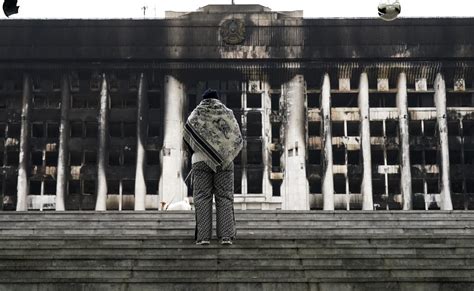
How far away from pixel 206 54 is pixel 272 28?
181 inches

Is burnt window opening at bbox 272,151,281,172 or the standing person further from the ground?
burnt window opening at bbox 272,151,281,172

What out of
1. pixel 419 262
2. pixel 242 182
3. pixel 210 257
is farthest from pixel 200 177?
pixel 242 182

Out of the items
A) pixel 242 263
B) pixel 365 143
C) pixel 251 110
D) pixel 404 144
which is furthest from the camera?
pixel 251 110

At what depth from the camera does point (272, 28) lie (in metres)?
61.4

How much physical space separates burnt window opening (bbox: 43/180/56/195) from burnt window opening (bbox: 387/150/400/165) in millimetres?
21901

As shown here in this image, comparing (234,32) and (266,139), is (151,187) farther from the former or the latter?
(234,32)

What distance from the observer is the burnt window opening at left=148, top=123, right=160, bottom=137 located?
62500 mm

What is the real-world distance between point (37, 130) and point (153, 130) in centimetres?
774

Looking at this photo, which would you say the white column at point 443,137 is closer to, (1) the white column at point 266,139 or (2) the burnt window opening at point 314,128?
(2) the burnt window opening at point 314,128

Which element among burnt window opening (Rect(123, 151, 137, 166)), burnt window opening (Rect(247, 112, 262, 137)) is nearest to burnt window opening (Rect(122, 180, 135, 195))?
burnt window opening (Rect(123, 151, 137, 166))

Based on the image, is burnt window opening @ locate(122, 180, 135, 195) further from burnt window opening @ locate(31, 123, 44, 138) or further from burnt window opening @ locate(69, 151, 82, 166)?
burnt window opening @ locate(31, 123, 44, 138)

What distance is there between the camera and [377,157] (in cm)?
6247

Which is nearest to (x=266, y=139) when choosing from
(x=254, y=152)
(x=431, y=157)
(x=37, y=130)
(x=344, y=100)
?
(x=254, y=152)

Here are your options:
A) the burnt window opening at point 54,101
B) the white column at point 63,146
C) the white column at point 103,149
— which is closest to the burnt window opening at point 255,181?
the white column at point 103,149
